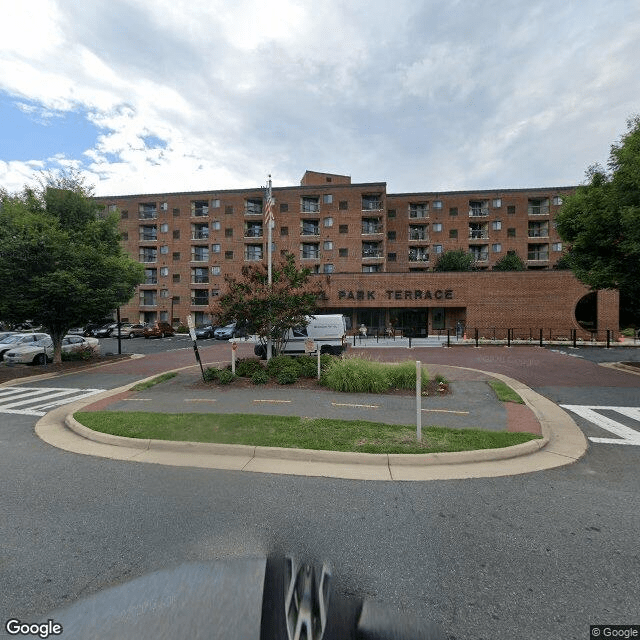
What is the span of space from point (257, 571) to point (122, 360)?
61.2 ft

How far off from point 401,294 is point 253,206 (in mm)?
26775

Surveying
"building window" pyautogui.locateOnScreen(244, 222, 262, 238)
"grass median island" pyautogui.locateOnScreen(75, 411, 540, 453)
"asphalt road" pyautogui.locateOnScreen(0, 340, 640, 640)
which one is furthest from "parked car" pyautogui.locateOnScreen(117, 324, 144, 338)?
"asphalt road" pyautogui.locateOnScreen(0, 340, 640, 640)

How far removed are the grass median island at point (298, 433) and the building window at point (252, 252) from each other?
43216mm

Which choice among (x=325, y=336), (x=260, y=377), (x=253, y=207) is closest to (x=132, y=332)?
(x=253, y=207)

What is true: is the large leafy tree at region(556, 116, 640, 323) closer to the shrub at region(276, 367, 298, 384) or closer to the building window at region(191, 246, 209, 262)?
the shrub at region(276, 367, 298, 384)

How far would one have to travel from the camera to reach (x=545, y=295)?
3141cm

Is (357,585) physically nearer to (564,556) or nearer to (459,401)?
(564,556)

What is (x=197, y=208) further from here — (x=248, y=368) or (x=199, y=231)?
(x=248, y=368)

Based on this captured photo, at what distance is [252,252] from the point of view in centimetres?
4903

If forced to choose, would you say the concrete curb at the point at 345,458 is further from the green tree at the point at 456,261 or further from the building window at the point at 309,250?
the building window at the point at 309,250

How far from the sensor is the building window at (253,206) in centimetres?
4912

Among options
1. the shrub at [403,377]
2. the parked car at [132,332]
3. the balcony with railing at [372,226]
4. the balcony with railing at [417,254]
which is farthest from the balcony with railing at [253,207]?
the shrub at [403,377]

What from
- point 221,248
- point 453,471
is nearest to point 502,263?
point 221,248

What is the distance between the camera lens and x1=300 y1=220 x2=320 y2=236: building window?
1845 inches
